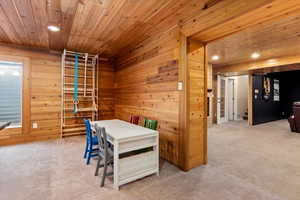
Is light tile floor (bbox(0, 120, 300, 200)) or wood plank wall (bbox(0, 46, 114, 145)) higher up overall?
wood plank wall (bbox(0, 46, 114, 145))

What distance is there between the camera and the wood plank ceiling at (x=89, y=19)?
2.26m

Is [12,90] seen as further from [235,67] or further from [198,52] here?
[235,67]

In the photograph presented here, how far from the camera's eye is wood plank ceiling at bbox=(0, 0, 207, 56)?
2262 mm

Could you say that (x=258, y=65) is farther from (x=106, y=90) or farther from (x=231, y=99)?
(x=106, y=90)

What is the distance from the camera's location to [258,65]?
5543 mm

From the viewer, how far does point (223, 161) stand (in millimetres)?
2951

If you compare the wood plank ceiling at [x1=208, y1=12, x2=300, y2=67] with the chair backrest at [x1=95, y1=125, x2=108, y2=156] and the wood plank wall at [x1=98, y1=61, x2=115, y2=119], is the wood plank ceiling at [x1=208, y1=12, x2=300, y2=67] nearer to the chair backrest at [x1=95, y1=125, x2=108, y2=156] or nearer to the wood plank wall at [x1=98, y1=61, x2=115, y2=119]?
the chair backrest at [x1=95, y1=125, x2=108, y2=156]

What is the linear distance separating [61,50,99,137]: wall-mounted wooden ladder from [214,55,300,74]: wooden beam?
5.17m

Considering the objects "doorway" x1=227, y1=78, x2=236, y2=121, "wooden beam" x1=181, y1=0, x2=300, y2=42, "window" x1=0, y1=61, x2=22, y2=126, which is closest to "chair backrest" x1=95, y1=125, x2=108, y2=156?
"wooden beam" x1=181, y1=0, x2=300, y2=42

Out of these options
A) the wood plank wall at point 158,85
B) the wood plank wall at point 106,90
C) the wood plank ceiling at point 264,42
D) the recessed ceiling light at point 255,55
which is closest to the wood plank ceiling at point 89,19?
the wood plank wall at point 158,85

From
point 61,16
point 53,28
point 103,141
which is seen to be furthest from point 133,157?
point 53,28

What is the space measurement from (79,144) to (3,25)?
294 cm

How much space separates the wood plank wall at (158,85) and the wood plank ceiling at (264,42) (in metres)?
1.62

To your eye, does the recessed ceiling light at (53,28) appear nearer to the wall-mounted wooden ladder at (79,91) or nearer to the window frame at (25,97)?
the wall-mounted wooden ladder at (79,91)
